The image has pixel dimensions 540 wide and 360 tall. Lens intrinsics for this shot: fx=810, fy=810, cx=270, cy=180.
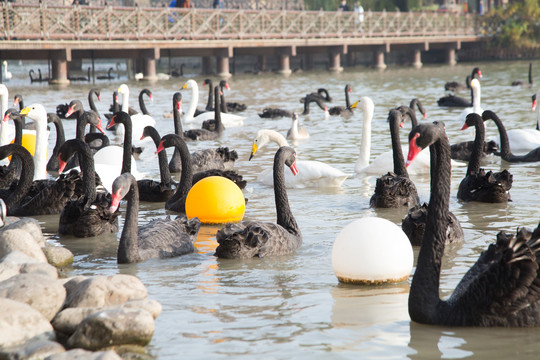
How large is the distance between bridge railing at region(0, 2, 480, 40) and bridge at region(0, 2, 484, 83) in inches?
1.2

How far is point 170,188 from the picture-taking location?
8.69 m

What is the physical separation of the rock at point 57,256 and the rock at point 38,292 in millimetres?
1288

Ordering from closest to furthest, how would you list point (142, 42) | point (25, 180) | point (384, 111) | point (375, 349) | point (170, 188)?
point (375, 349) → point (25, 180) → point (170, 188) → point (384, 111) → point (142, 42)

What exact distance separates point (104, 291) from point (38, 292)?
0.36m

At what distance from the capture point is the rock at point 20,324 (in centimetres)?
414

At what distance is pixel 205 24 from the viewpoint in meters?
29.0

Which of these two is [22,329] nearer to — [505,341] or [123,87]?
[505,341]

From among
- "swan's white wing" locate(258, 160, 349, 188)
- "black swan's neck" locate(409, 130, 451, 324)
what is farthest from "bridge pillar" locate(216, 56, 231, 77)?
"black swan's neck" locate(409, 130, 451, 324)

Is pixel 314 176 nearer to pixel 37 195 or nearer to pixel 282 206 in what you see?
pixel 282 206

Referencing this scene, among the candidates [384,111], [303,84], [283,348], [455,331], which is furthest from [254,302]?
[303,84]

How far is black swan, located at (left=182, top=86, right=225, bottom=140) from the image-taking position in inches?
550

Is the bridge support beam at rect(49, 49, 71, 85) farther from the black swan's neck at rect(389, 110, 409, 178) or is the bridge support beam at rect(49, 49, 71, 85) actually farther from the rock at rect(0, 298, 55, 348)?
the rock at rect(0, 298, 55, 348)

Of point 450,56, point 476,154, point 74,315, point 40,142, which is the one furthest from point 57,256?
point 450,56

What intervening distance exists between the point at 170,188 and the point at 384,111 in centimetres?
1006
